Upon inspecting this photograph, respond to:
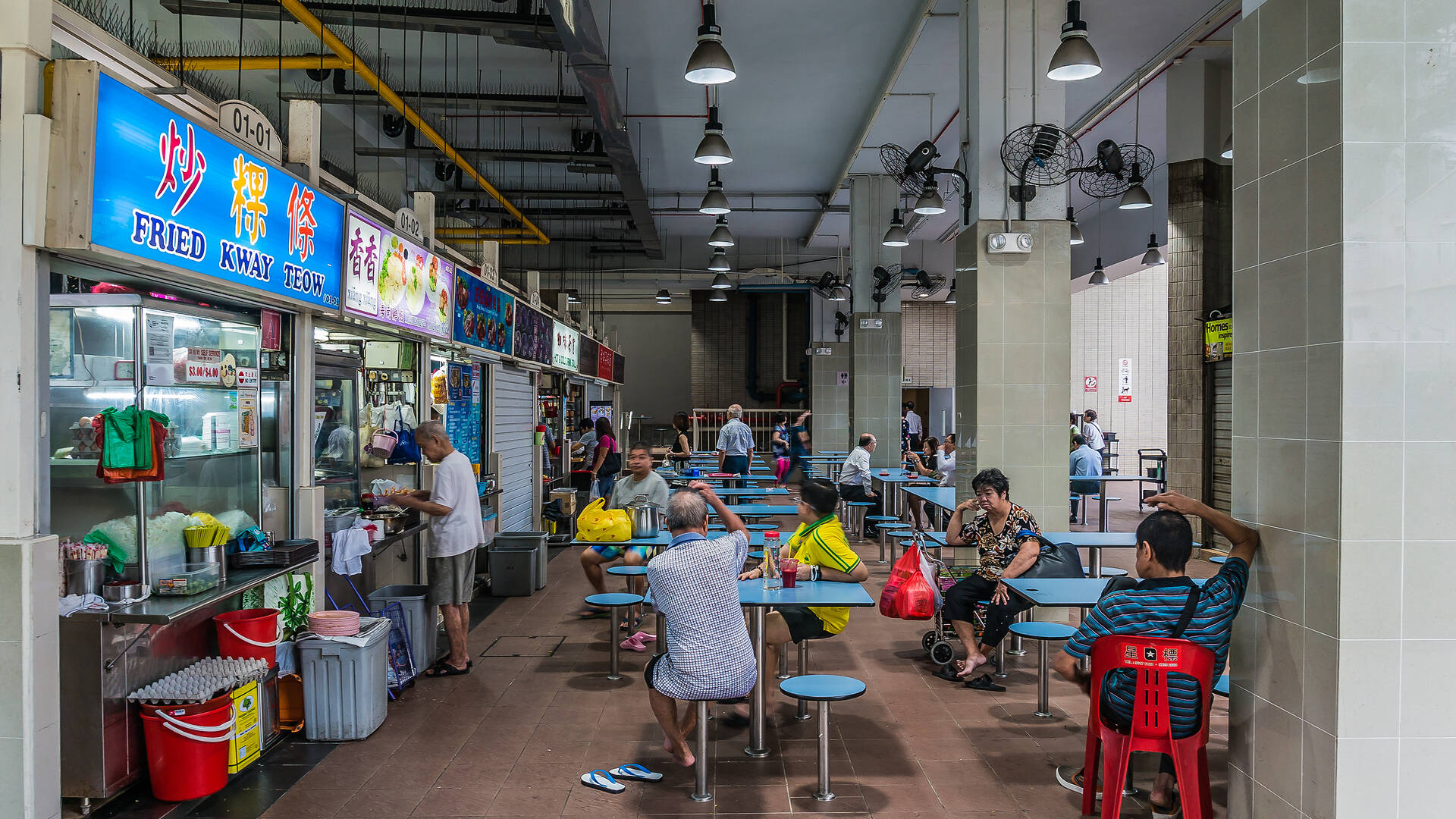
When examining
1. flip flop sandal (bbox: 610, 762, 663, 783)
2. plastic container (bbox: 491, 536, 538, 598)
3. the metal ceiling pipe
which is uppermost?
the metal ceiling pipe

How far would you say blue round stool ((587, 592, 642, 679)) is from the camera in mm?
5598

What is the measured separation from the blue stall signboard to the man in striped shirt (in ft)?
13.2

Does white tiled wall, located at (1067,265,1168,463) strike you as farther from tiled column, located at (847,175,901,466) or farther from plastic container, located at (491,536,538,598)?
plastic container, located at (491,536,538,598)

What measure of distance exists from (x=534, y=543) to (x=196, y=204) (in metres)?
5.37

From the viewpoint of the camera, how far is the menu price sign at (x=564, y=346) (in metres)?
12.2

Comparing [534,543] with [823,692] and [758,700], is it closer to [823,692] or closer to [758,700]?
[758,700]

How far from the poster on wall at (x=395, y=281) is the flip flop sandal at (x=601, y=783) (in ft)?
10.5

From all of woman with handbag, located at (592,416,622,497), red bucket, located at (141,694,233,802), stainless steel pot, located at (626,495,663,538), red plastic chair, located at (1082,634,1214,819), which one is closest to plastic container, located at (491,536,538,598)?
stainless steel pot, located at (626,495,663,538)

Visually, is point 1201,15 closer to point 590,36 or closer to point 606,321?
point 590,36

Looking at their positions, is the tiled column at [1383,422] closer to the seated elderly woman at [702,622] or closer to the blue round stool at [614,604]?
the seated elderly woman at [702,622]

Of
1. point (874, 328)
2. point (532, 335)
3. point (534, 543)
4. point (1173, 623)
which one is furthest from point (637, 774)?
point (874, 328)

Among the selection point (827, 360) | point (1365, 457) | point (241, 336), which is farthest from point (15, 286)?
point (827, 360)

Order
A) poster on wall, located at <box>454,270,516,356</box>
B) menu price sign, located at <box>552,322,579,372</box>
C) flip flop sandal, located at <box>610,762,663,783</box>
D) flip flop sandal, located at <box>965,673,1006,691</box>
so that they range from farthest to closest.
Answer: menu price sign, located at <box>552,322,579,372</box>, poster on wall, located at <box>454,270,516,356</box>, flip flop sandal, located at <box>965,673,1006,691</box>, flip flop sandal, located at <box>610,762,663,783</box>

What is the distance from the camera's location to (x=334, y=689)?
15.3 ft
